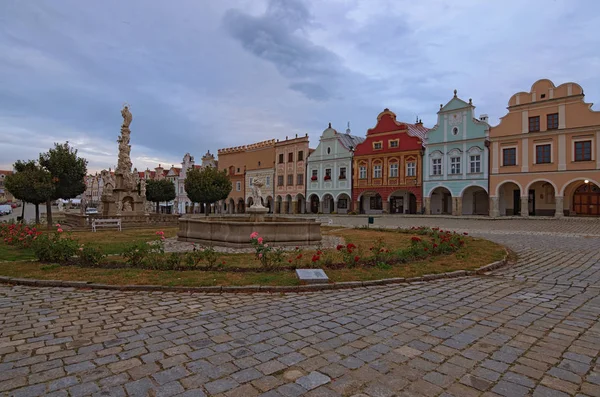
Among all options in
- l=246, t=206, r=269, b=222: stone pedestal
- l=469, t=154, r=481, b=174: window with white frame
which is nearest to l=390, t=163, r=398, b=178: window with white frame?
l=469, t=154, r=481, b=174: window with white frame

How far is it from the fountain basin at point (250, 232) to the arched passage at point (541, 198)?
1174 inches

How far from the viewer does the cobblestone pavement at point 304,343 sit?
3.45 meters

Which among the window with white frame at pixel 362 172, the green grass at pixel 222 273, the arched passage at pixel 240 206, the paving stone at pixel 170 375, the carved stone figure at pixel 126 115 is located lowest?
the paving stone at pixel 170 375

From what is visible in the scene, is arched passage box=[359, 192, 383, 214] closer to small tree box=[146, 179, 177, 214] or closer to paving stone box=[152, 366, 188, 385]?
small tree box=[146, 179, 177, 214]

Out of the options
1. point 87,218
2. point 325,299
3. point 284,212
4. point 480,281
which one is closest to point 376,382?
point 325,299

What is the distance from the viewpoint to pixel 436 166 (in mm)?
42094

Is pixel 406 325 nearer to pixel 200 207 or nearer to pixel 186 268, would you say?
pixel 186 268

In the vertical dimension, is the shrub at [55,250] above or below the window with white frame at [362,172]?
below

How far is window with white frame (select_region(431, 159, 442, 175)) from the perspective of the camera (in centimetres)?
4175

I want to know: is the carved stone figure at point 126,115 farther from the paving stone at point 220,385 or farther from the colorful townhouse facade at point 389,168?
the paving stone at point 220,385

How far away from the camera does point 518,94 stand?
Result: 3638 centimetres

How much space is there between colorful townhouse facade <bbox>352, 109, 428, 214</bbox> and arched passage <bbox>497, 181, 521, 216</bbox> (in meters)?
8.09

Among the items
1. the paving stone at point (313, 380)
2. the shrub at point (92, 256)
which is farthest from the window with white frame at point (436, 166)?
the paving stone at point (313, 380)

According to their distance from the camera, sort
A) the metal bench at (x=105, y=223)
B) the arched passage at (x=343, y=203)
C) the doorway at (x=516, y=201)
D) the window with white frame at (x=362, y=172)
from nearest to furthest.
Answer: the metal bench at (x=105, y=223), the doorway at (x=516, y=201), the window with white frame at (x=362, y=172), the arched passage at (x=343, y=203)
